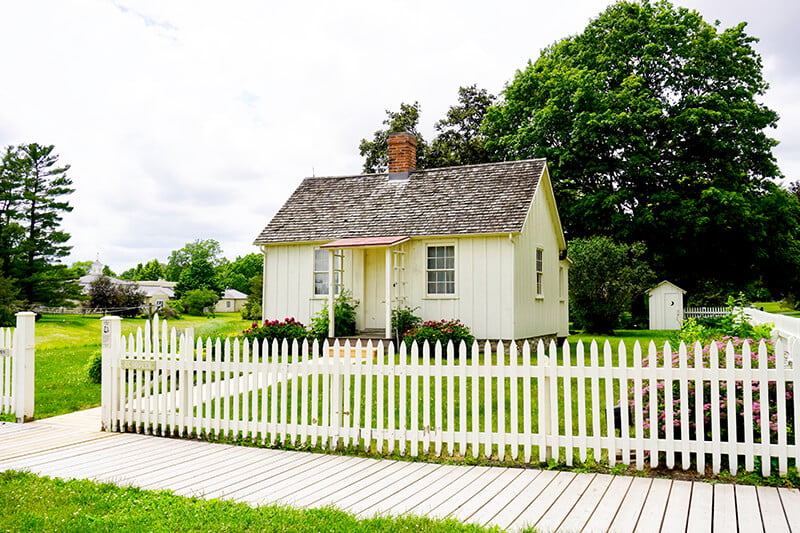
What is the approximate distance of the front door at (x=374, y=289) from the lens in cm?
1734

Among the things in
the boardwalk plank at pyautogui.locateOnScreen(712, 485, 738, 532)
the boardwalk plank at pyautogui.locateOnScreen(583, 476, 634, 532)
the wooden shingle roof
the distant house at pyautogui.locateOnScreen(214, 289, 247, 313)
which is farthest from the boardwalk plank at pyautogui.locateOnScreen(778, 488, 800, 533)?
the distant house at pyautogui.locateOnScreen(214, 289, 247, 313)

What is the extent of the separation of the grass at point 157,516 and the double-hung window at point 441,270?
12.3 meters

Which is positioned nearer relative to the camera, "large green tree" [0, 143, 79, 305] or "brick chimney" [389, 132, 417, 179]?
"brick chimney" [389, 132, 417, 179]

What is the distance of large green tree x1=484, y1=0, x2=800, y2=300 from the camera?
27.5 metres

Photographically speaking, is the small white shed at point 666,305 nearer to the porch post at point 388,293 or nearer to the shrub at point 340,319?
the shrub at point 340,319

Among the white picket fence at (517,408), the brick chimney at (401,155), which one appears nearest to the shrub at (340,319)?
the brick chimney at (401,155)

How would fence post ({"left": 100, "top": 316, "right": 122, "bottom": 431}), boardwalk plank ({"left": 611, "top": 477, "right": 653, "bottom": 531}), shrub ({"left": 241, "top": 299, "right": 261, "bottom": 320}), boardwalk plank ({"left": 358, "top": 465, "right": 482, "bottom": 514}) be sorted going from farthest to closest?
shrub ({"left": 241, "top": 299, "right": 261, "bottom": 320}) → fence post ({"left": 100, "top": 316, "right": 122, "bottom": 431}) → boardwalk plank ({"left": 358, "top": 465, "right": 482, "bottom": 514}) → boardwalk plank ({"left": 611, "top": 477, "right": 653, "bottom": 531})

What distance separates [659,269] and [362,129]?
702 inches

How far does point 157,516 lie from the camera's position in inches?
171

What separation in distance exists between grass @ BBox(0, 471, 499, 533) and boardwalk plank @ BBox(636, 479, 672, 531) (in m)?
1.13

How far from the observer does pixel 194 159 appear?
789 inches

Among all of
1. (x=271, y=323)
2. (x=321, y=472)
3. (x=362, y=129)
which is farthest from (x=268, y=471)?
(x=362, y=129)

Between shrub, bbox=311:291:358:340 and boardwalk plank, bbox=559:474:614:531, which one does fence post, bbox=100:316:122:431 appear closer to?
boardwalk plank, bbox=559:474:614:531

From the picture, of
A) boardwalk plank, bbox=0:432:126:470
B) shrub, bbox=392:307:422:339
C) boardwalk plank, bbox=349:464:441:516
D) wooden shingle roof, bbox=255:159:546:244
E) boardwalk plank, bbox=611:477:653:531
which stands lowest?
boardwalk plank, bbox=0:432:126:470
